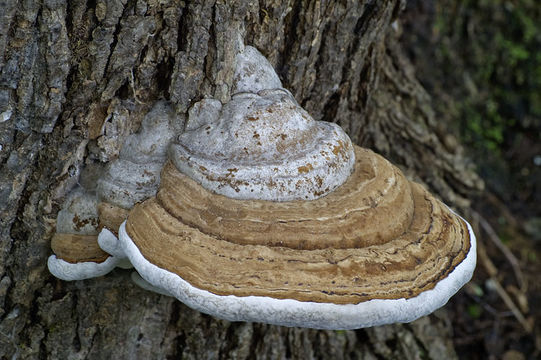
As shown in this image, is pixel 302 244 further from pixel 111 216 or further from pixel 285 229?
pixel 111 216

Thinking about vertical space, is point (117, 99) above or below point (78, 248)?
above

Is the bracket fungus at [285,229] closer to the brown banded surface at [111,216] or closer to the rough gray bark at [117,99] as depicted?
the brown banded surface at [111,216]

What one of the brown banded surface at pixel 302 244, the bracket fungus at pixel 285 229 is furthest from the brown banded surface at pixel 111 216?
the brown banded surface at pixel 302 244

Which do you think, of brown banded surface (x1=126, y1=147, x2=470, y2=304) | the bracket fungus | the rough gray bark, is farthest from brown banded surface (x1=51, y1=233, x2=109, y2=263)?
brown banded surface (x1=126, y1=147, x2=470, y2=304)

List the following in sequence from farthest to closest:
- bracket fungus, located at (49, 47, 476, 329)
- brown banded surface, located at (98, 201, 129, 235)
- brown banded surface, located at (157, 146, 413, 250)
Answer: brown banded surface, located at (98, 201, 129, 235)
brown banded surface, located at (157, 146, 413, 250)
bracket fungus, located at (49, 47, 476, 329)

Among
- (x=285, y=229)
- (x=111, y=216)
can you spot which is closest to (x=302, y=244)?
(x=285, y=229)

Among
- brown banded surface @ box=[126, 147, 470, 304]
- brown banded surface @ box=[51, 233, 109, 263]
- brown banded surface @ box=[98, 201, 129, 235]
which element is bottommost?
brown banded surface @ box=[51, 233, 109, 263]

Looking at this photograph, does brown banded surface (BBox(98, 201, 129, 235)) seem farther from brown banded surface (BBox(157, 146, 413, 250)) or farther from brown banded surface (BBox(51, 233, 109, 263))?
brown banded surface (BBox(157, 146, 413, 250))
